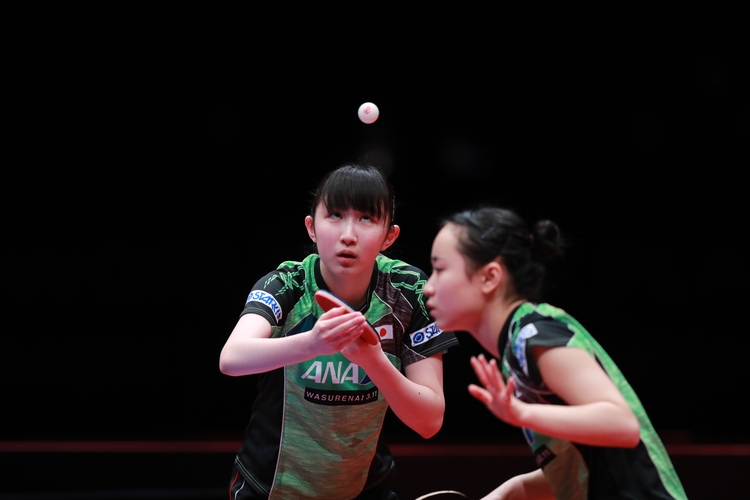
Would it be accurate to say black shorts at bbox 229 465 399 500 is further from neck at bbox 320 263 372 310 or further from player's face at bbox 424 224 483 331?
player's face at bbox 424 224 483 331

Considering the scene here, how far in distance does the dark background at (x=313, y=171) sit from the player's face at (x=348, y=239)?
2.21 m

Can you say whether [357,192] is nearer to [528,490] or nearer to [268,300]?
[268,300]

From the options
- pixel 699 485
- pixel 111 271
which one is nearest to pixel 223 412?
pixel 111 271

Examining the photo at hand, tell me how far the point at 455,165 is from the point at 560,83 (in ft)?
2.53

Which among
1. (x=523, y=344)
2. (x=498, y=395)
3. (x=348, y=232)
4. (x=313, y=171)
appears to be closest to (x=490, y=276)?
(x=523, y=344)

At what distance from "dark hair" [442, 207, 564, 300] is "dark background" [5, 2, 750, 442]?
8.53 feet

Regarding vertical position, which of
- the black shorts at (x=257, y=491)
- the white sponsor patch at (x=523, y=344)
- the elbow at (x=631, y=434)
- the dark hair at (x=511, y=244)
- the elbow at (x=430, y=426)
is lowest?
the black shorts at (x=257, y=491)

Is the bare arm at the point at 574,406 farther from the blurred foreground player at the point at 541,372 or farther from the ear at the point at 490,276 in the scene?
the ear at the point at 490,276

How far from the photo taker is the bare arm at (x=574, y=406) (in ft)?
4.78

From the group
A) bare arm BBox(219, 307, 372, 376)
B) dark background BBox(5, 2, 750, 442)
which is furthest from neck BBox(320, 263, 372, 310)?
dark background BBox(5, 2, 750, 442)

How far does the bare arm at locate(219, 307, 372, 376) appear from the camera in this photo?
1749 mm

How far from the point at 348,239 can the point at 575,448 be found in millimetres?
757

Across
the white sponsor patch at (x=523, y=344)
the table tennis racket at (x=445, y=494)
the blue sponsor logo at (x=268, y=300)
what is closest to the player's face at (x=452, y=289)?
the white sponsor patch at (x=523, y=344)

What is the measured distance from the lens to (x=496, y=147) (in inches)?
179
